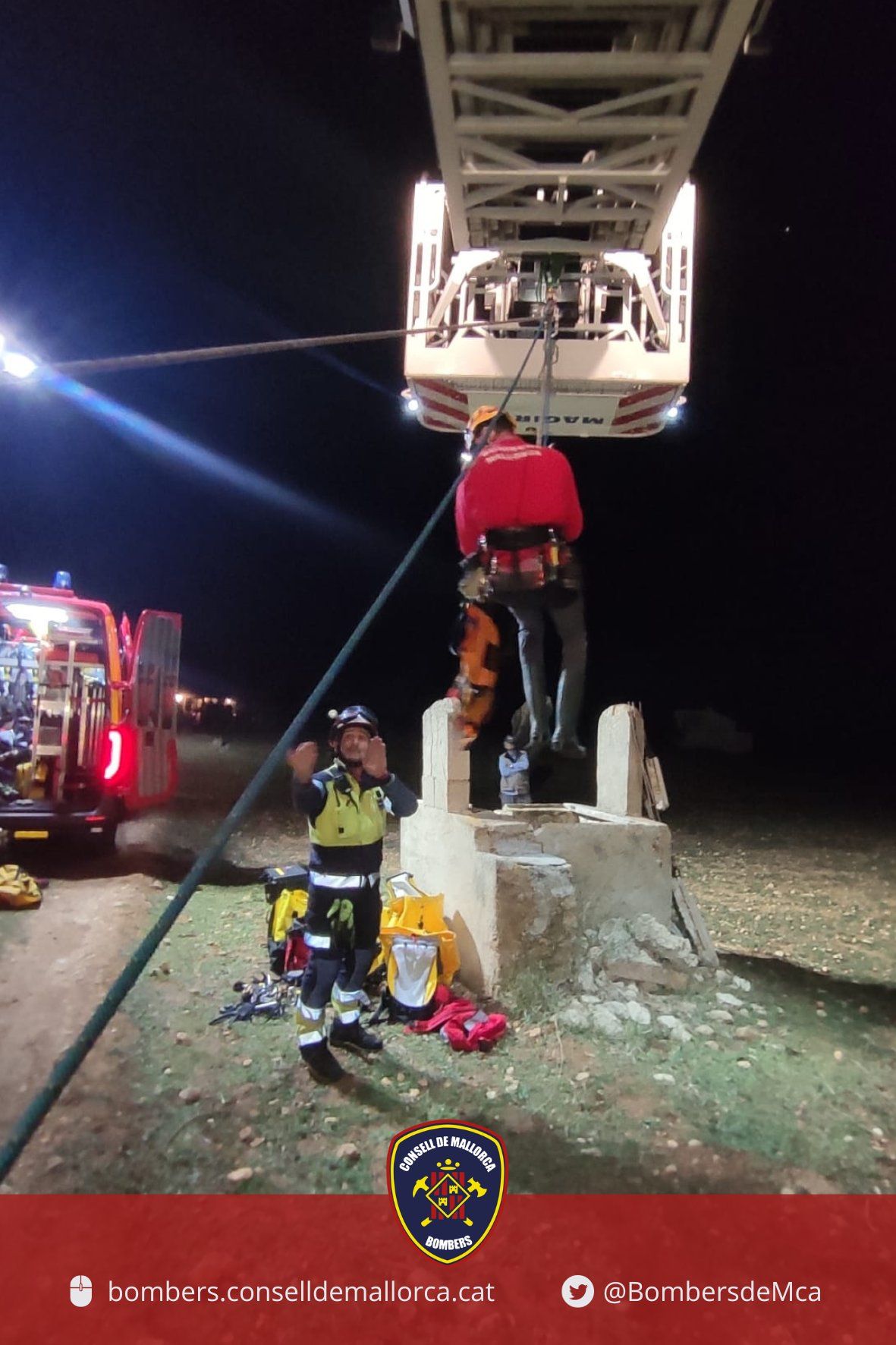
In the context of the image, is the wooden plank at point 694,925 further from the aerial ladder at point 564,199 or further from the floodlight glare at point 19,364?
the floodlight glare at point 19,364


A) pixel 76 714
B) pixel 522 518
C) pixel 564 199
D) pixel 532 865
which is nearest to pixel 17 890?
pixel 76 714

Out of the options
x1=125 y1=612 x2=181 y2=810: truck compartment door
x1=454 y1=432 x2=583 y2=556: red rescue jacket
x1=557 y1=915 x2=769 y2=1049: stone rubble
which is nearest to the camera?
x1=454 y1=432 x2=583 y2=556: red rescue jacket

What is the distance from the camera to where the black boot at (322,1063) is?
161 inches

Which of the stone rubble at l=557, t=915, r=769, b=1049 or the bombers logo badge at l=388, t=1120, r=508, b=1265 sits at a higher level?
the bombers logo badge at l=388, t=1120, r=508, b=1265

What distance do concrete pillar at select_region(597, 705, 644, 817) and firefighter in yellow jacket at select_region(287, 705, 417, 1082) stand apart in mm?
A: 2697

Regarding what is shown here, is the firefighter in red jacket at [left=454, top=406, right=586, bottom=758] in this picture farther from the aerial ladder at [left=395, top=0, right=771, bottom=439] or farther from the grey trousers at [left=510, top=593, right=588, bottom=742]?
the aerial ladder at [left=395, top=0, right=771, bottom=439]

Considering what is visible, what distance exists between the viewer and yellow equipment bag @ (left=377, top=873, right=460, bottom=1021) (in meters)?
4.97

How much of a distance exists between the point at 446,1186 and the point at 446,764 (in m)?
4.01

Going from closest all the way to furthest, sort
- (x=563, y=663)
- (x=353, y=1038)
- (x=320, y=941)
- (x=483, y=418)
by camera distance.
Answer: (x=483, y=418) < (x=563, y=663) < (x=320, y=941) < (x=353, y=1038)

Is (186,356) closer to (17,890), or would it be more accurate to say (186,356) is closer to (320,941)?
(320,941)

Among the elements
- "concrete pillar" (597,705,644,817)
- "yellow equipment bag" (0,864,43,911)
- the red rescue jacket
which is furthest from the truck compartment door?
the red rescue jacket

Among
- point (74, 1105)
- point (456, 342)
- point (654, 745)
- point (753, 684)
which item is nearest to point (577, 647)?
point (456, 342)

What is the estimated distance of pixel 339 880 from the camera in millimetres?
4391

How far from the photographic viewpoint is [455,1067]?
14.1 feet
